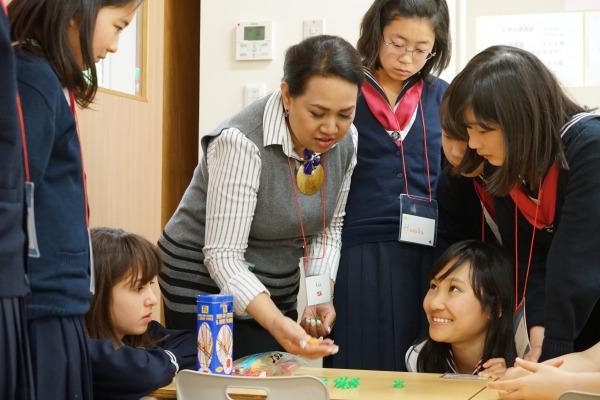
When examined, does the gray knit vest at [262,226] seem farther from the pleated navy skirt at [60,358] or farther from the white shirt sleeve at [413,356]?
the pleated navy skirt at [60,358]

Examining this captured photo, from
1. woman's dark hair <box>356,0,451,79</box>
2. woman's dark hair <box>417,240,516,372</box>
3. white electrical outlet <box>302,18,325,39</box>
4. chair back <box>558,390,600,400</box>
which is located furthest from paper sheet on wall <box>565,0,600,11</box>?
chair back <box>558,390,600,400</box>

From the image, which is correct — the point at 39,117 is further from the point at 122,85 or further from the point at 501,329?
the point at 122,85

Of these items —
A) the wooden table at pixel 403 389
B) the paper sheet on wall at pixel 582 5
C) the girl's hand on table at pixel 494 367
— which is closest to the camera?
the wooden table at pixel 403 389

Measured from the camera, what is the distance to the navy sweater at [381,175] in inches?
90.4

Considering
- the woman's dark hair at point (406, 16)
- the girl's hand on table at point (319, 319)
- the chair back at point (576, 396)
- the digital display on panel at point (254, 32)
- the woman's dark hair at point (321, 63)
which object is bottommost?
the girl's hand on table at point (319, 319)

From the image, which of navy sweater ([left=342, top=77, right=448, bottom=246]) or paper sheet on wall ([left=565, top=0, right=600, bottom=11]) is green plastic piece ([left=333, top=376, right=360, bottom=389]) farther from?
paper sheet on wall ([left=565, top=0, right=600, bottom=11])

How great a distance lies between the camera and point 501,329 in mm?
2148

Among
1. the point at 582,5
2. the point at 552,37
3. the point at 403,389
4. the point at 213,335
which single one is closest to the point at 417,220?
the point at 403,389

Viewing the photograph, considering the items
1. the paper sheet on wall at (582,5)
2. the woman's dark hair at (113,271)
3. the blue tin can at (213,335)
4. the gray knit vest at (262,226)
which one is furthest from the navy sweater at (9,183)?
the paper sheet on wall at (582,5)

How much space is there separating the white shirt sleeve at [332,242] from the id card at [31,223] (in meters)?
0.99

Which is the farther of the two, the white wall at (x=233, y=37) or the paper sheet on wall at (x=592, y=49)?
the white wall at (x=233, y=37)

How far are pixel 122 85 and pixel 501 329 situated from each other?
5.96ft

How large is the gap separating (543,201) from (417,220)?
47 centimetres

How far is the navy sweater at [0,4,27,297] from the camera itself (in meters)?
1.23
